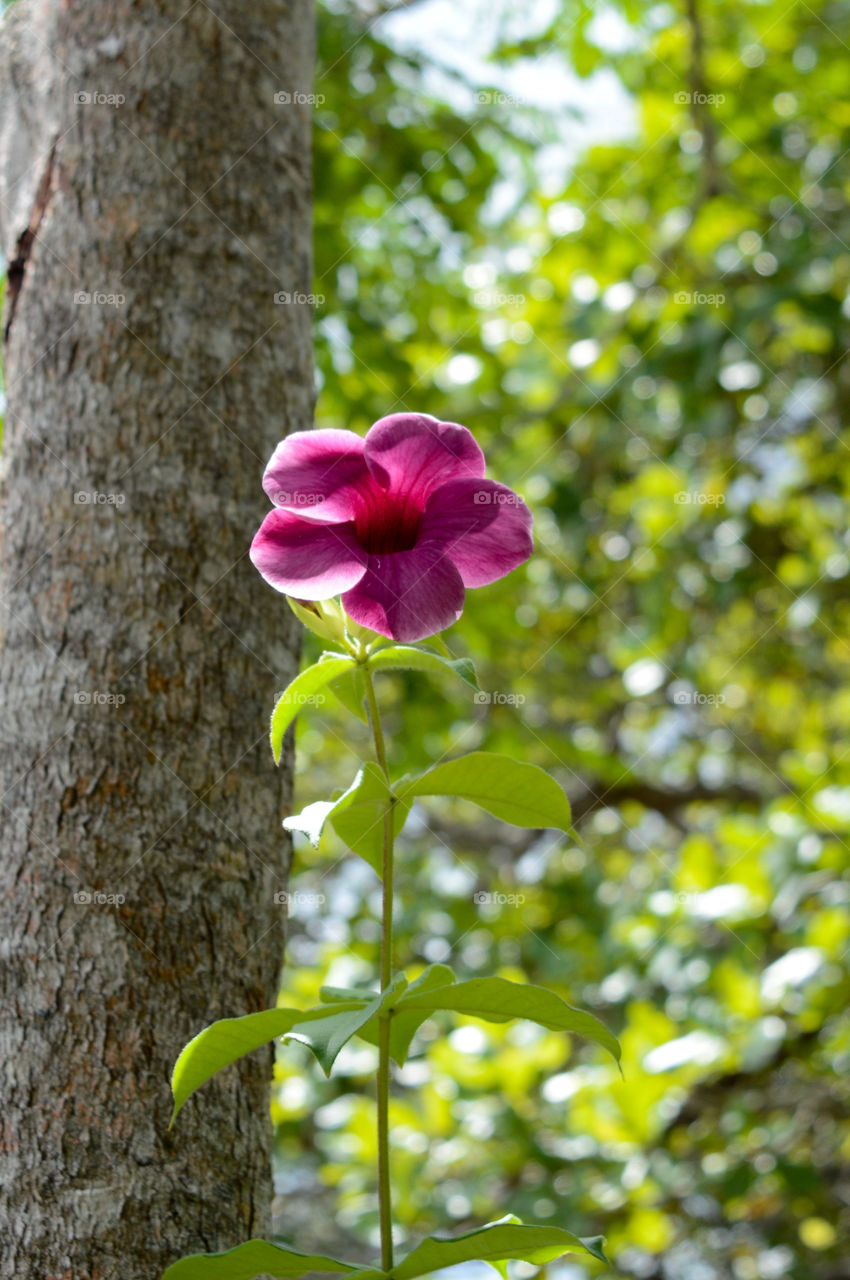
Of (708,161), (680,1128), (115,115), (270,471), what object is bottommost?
(680,1128)

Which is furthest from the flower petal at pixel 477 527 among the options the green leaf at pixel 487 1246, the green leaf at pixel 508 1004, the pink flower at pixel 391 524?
the green leaf at pixel 487 1246

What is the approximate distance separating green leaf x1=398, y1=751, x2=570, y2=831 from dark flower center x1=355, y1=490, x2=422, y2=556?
19 cm

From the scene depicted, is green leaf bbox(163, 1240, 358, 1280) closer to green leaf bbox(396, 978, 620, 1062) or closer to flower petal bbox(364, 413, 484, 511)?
green leaf bbox(396, 978, 620, 1062)

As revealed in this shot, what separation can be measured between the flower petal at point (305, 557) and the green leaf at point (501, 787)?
17cm

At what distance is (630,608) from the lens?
15.3 ft

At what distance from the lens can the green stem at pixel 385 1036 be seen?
31.5 inches

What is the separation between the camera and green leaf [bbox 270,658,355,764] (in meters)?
0.82

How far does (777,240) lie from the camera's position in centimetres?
350

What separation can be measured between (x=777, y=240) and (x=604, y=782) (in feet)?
6.68

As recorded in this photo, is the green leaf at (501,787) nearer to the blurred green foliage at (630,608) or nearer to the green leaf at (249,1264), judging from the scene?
the green leaf at (249,1264)

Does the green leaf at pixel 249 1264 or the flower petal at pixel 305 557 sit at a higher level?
the flower petal at pixel 305 557

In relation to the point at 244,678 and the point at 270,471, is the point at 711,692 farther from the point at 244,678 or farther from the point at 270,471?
the point at 270,471

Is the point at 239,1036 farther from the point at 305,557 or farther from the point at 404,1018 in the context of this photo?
the point at 305,557

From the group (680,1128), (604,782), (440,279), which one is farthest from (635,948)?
(440,279)
